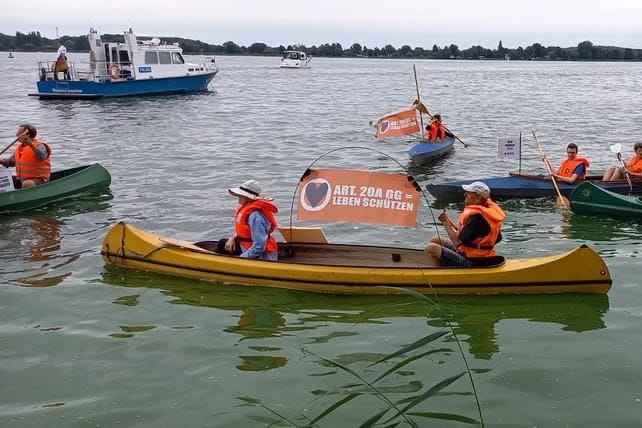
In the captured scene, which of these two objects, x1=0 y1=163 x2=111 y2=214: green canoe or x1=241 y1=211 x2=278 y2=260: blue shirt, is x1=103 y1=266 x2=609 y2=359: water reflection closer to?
x1=241 y1=211 x2=278 y2=260: blue shirt

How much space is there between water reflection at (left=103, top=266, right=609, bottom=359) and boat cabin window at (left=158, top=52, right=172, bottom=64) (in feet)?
107

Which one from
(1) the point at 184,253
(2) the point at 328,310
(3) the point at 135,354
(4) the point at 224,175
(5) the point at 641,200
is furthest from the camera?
(4) the point at 224,175

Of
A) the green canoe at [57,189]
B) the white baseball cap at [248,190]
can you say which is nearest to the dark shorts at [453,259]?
the white baseball cap at [248,190]

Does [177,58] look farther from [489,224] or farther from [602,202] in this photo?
[489,224]

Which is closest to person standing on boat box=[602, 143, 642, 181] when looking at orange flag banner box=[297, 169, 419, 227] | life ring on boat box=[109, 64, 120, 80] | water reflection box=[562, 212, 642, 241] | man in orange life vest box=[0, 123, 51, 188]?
water reflection box=[562, 212, 642, 241]

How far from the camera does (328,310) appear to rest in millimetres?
8820

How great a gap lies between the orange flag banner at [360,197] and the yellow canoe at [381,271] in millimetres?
642

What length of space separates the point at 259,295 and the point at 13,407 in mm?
3458

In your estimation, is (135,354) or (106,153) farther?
(106,153)

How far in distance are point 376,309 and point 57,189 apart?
27.3 feet

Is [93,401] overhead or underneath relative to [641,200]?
underneath

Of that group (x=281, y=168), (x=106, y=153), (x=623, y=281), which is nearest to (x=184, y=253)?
(x=623, y=281)

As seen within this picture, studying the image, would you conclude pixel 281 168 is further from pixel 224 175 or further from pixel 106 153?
pixel 106 153

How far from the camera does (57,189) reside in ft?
46.8
